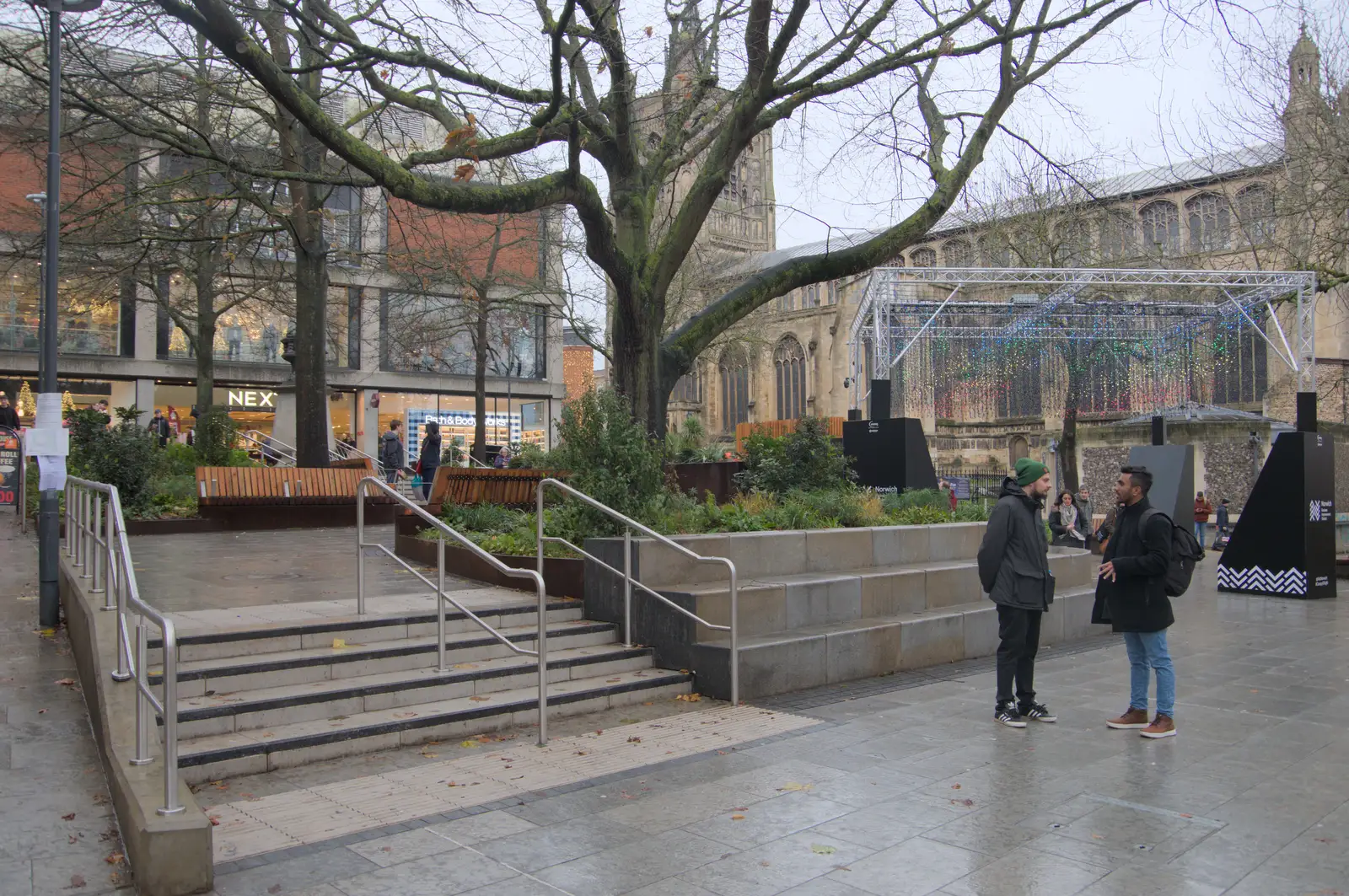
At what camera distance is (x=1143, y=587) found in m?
7.16

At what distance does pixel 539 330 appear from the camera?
151 feet

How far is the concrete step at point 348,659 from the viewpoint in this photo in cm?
677

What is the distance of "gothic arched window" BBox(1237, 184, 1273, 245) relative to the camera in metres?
23.7

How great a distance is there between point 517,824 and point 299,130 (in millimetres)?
15347

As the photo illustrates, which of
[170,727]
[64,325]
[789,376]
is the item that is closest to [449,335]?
[64,325]

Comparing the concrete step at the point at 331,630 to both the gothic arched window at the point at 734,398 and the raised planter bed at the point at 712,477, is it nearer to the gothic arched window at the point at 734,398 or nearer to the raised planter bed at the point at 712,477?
the raised planter bed at the point at 712,477

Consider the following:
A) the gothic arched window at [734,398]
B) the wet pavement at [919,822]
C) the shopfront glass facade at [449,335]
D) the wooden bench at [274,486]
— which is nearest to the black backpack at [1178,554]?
the wet pavement at [919,822]

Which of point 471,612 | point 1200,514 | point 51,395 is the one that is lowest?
point 1200,514

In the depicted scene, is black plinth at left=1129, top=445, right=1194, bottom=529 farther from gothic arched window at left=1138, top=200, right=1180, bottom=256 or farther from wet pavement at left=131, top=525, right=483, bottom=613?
gothic arched window at left=1138, top=200, right=1180, bottom=256

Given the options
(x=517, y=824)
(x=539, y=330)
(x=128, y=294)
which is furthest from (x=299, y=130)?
(x=539, y=330)

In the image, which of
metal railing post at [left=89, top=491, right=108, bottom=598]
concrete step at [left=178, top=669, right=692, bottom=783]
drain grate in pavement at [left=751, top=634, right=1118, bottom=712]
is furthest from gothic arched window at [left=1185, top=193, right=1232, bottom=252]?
metal railing post at [left=89, top=491, right=108, bottom=598]

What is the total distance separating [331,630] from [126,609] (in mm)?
2024

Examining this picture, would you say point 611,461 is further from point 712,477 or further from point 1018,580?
point 712,477

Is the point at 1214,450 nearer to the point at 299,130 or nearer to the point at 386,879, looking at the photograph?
the point at 299,130
